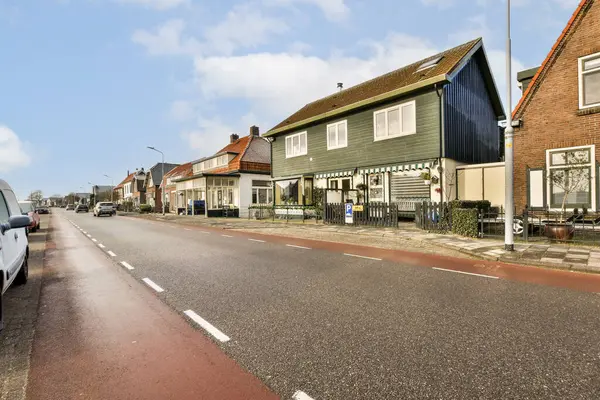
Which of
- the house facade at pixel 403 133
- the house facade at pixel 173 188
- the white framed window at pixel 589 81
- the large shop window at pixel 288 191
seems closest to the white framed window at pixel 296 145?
the house facade at pixel 403 133

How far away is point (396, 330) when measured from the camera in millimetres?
3896

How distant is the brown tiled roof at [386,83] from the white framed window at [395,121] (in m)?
1.16

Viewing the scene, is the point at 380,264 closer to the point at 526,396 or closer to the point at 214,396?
the point at 526,396

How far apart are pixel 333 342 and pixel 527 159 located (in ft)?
43.3

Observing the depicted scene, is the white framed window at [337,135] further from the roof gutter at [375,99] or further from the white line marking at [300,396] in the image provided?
the white line marking at [300,396]

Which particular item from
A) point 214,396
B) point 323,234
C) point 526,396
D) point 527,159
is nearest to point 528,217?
point 527,159

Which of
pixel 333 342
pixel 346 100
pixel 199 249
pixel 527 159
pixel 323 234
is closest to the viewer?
pixel 333 342

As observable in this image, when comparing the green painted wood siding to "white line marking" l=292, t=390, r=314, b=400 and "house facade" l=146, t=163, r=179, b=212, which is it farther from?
"house facade" l=146, t=163, r=179, b=212

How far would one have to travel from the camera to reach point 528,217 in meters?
11.0

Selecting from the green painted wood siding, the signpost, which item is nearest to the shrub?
the green painted wood siding

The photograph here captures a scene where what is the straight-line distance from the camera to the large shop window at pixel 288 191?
77.6ft

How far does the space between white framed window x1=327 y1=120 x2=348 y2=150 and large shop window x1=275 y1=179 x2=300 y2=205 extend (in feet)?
13.3

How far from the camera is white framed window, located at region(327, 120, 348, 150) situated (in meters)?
20.2

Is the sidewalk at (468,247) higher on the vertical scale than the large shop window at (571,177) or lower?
lower
